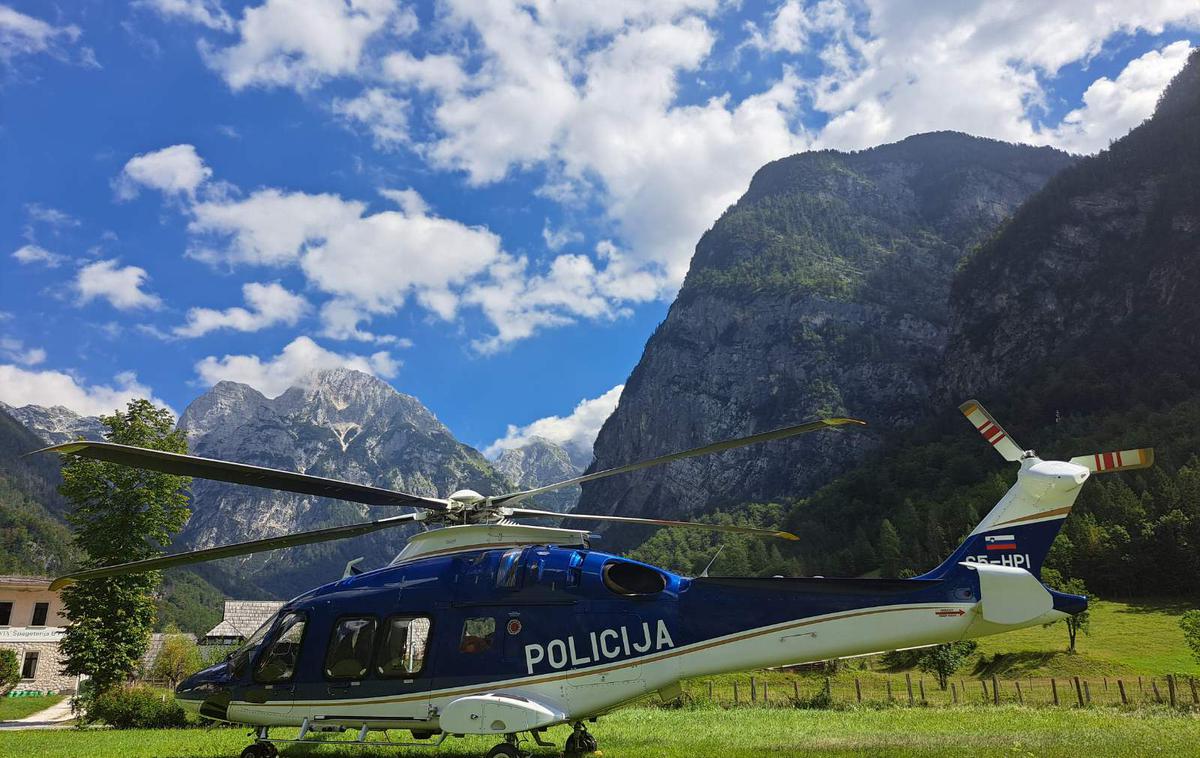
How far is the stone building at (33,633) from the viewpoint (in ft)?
145

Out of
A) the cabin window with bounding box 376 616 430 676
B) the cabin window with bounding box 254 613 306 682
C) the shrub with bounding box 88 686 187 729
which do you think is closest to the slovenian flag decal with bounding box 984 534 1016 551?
the cabin window with bounding box 376 616 430 676

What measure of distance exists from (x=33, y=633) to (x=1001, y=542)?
186ft

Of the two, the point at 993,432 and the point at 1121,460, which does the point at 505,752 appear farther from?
the point at 1121,460

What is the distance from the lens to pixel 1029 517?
1016 cm

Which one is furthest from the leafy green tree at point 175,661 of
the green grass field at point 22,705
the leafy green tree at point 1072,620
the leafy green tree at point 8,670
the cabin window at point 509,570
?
the leafy green tree at point 1072,620

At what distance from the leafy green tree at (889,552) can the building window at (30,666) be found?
9088cm

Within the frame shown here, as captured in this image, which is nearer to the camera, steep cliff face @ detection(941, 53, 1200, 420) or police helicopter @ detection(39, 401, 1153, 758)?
police helicopter @ detection(39, 401, 1153, 758)

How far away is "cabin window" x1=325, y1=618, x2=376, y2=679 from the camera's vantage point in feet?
34.5

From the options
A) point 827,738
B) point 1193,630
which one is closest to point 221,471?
point 827,738

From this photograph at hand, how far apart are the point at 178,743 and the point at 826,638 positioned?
13855 mm

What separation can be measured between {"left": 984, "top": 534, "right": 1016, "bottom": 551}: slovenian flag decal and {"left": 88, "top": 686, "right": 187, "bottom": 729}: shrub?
78.2ft

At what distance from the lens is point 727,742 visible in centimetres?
1263

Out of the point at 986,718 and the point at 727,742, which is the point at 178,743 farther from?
the point at 986,718

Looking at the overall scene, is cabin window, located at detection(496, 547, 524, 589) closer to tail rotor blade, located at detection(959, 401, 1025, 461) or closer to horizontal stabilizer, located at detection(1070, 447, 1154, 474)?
tail rotor blade, located at detection(959, 401, 1025, 461)
